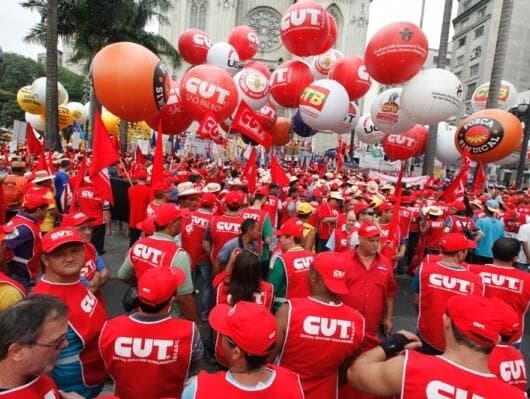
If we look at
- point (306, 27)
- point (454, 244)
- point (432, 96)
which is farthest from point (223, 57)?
point (454, 244)

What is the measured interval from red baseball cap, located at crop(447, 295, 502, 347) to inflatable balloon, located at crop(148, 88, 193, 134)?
24.2 feet

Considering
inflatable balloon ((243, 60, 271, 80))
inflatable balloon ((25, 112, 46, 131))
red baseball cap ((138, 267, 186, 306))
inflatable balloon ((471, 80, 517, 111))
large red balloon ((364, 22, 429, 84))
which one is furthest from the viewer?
inflatable balloon ((25, 112, 46, 131))

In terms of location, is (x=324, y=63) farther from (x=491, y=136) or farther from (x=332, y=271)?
(x=332, y=271)

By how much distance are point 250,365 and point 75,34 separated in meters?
19.7

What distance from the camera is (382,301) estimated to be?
3.52 meters

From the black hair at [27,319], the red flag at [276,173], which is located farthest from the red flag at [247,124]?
the black hair at [27,319]

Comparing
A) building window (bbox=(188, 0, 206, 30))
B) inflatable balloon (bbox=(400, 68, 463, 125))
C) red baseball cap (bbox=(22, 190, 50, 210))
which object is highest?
building window (bbox=(188, 0, 206, 30))

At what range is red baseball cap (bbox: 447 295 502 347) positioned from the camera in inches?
70.9

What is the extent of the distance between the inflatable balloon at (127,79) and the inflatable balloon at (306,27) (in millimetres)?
4074

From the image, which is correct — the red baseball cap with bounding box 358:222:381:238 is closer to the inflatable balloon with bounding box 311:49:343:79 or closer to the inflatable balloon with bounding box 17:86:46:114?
the inflatable balloon with bounding box 311:49:343:79

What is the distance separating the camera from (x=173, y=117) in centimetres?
874

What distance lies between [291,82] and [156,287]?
837cm

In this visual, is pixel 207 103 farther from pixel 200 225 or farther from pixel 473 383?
pixel 473 383

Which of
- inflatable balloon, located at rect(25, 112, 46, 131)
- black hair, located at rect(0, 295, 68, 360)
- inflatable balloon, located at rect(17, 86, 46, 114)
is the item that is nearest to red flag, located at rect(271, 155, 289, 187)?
black hair, located at rect(0, 295, 68, 360)
